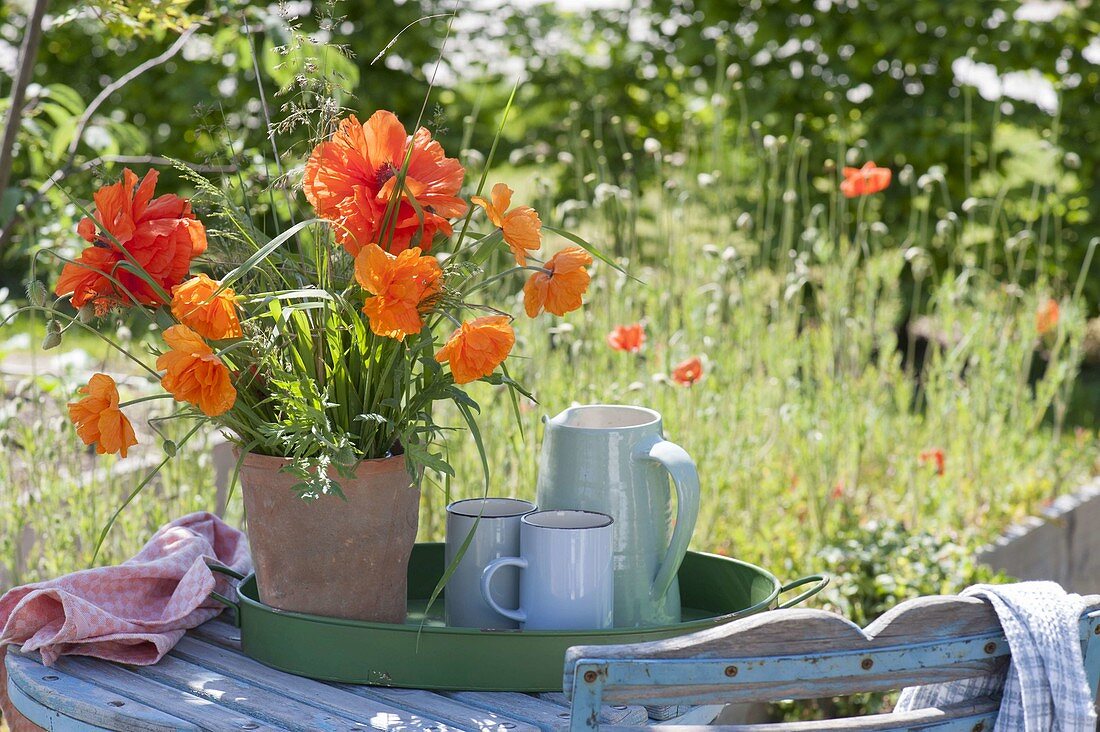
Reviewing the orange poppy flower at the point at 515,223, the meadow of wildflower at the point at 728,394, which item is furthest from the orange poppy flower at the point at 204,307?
the meadow of wildflower at the point at 728,394

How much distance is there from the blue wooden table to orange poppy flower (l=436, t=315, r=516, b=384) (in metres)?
0.32

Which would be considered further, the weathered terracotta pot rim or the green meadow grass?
the green meadow grass

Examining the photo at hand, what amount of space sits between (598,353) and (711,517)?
48 cm

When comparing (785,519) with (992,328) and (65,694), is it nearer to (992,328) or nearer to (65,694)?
(992,328)

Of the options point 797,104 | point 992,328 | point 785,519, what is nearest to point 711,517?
point 785,519

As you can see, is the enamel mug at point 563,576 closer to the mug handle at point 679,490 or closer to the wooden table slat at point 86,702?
the mug handle at point 679,490

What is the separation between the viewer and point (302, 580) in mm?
1285

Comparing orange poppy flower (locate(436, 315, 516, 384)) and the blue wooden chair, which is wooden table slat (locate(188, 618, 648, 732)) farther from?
orange poppy flower (locate(436, 315, 516, 384))

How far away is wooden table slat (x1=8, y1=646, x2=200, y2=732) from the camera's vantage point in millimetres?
1145

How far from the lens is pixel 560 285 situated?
123cm

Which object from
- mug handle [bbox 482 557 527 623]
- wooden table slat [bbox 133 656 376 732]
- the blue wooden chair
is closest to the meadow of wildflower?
mug handle [bbox 482 557 527 623]

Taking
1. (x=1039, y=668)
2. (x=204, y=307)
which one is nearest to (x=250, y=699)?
(x=204, y=307)

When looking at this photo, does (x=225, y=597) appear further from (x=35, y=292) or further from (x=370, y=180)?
→ (x=370, y=180)

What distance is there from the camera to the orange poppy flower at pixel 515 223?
4.05 feet
